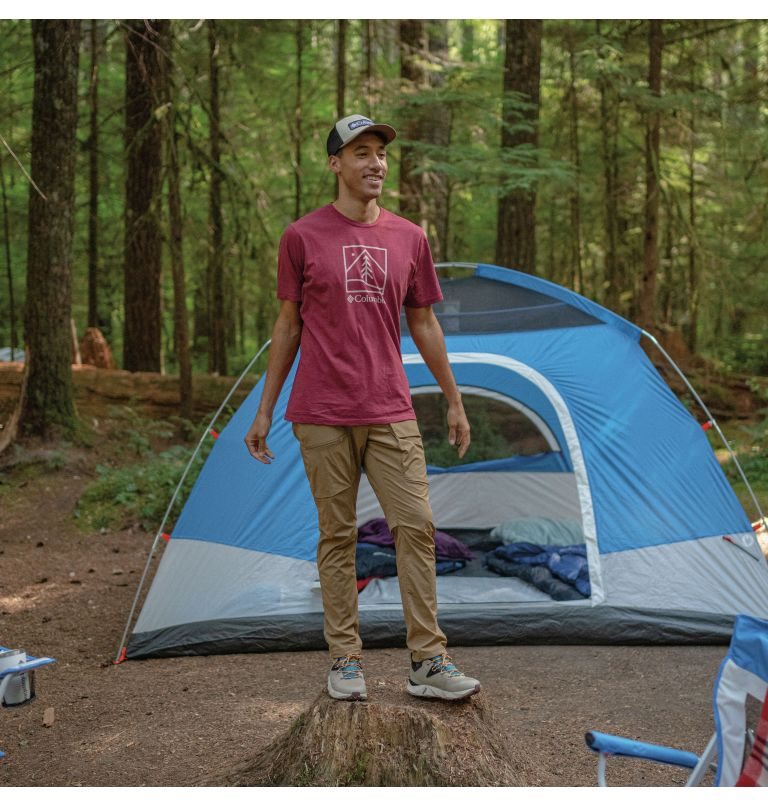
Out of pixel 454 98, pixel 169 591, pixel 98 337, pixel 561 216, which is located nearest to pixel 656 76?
pixel 454 98

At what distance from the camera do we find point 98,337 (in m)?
11.0

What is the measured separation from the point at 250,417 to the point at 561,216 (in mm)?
11908

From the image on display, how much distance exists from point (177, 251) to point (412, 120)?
268 cm

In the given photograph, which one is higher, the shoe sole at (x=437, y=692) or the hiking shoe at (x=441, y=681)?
the hiking shoe at (x=441, y=681)

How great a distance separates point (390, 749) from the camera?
2.89m

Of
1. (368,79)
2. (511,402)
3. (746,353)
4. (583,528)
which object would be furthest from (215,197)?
(746,353)

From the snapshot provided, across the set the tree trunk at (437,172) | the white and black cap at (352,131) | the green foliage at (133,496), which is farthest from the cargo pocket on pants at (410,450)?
the tree trunk at (437,172)

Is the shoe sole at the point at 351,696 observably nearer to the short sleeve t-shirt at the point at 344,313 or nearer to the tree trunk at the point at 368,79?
the short sleeve t-shirt at the point at 344,313

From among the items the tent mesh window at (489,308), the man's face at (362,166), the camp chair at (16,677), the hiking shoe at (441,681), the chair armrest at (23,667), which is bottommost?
the camp chair at (16,677)

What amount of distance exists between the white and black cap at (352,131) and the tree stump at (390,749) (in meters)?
1.78

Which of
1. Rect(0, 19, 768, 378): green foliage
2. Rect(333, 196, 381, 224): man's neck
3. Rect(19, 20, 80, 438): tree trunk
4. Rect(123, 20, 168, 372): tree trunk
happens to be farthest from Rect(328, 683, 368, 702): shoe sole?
Rect(123, 20, 168, 372): tree trunk

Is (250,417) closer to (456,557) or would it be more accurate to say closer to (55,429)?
(456,557)

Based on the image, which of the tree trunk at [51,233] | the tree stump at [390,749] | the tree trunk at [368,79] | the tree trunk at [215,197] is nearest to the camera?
the tree stump at [390,749]

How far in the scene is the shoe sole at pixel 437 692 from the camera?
2.99 metres
